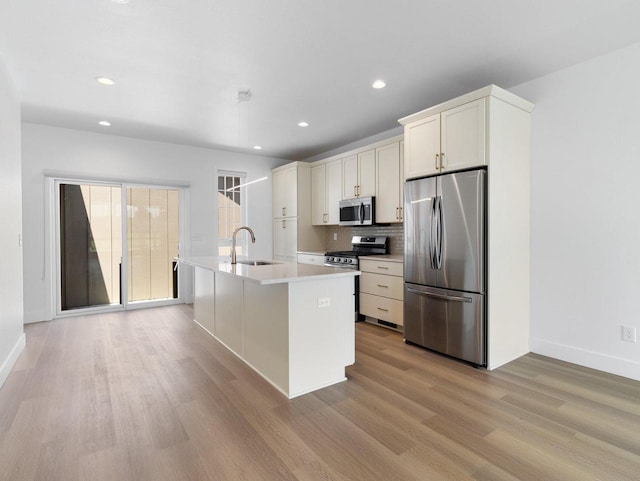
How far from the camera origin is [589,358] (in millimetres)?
2939

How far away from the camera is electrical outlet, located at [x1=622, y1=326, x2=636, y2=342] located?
8.87ft

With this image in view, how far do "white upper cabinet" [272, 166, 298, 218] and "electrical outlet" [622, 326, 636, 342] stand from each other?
14.3ft

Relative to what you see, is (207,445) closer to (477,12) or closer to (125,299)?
(477,12)

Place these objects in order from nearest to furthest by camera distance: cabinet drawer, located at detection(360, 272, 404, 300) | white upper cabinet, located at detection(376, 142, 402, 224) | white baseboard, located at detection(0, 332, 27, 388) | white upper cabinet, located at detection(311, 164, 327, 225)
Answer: white baseboard, located at detection(0, 332, 27, 388), cabinet drawer, located at detection(360, 272, 404, 300), white upper cabinet, located at detection(376, 142, 402, 224), white upper cabinet, located at detection(311, 164, 327, 225)

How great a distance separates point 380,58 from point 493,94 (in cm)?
Answer: 101

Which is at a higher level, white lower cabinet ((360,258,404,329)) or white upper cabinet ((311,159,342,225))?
white upper cabinet ((311,159,342,225))

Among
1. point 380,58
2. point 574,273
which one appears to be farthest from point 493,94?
point 574,273

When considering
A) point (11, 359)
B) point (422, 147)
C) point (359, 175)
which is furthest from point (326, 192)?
point (11, 359)

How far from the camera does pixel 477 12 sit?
2.24 metres

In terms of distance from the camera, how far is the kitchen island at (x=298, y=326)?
8.02 feet

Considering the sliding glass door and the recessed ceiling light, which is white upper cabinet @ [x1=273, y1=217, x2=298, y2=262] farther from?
the recessed ceiling light

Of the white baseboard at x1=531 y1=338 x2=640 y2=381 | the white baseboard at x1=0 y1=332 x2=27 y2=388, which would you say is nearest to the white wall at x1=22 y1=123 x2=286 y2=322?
the white baseboard at x1=0 y1=332 x2=27 y2=388

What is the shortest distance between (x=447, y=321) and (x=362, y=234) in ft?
7.70

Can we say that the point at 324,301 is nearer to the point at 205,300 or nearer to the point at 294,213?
the point at 205,300
